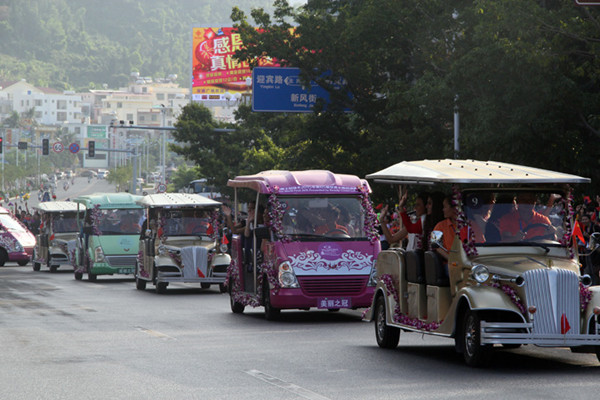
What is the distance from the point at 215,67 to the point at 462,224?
3917 inches

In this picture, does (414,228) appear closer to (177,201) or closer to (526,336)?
(526,336)

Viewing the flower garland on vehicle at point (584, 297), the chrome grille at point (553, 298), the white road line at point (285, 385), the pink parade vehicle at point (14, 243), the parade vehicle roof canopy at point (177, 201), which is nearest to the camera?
the white road line at point (285, 385)

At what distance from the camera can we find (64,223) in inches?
1629

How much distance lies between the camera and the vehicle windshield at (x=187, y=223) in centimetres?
2861

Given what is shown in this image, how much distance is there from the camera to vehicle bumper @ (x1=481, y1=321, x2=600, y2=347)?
12.1m

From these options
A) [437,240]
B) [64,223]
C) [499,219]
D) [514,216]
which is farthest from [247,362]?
[64,223]

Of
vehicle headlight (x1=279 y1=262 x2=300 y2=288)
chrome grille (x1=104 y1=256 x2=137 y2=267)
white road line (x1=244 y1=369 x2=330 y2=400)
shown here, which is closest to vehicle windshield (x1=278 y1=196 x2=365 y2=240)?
vehicle headlight (x1=279 y1=262 x2=300 y2=288)

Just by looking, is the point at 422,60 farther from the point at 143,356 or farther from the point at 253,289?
the point at 143,356

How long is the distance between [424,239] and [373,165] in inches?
884

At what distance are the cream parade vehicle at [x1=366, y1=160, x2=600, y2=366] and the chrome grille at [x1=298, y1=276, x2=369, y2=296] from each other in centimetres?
463

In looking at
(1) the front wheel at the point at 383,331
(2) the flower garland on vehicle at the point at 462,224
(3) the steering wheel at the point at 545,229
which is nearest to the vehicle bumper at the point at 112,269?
(1) the front wheel at the point at 383,331

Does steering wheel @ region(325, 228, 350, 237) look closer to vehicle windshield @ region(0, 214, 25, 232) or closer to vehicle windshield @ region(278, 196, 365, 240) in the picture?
vehicle windshield @ region(278, 196, 365, 240)

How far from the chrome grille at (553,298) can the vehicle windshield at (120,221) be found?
23311 millimetres

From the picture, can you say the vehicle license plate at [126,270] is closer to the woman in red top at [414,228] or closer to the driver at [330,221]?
the driver at [330,221]
